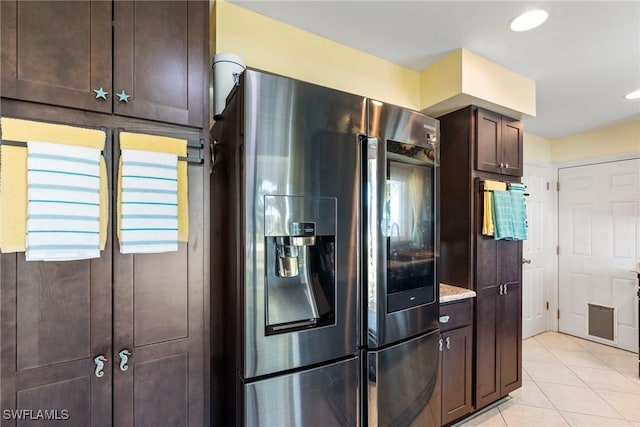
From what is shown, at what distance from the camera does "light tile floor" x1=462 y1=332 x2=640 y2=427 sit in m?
2.18

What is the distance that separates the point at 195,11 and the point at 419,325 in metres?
1.78

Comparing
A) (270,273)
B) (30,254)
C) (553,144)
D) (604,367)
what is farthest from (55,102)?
(553,144)

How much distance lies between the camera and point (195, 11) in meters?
1.23

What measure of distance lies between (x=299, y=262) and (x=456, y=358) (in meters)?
1.50

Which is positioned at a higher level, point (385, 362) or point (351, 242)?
point (351, 242)

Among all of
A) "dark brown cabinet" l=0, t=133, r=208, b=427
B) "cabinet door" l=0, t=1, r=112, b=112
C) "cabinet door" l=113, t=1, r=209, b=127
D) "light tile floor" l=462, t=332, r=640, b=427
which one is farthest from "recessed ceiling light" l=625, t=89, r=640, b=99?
"cabinet door" l=0, t=1, r=112, b=112

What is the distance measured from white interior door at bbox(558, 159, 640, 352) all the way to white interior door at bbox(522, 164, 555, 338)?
0.17m

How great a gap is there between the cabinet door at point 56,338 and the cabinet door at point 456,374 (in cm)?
185

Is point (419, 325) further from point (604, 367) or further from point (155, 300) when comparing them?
point (604, 367)

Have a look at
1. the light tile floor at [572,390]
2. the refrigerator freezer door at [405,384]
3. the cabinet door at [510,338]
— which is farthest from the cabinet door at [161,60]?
the light tile floor at [572,390]

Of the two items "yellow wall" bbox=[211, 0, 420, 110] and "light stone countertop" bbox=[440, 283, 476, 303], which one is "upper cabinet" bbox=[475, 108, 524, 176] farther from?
"light stone countertop" bbox=[440, 283, 476, 303]

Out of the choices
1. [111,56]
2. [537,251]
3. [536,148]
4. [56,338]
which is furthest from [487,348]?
[536,148]

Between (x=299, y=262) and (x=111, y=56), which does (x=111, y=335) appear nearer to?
(x=299, y=262)
